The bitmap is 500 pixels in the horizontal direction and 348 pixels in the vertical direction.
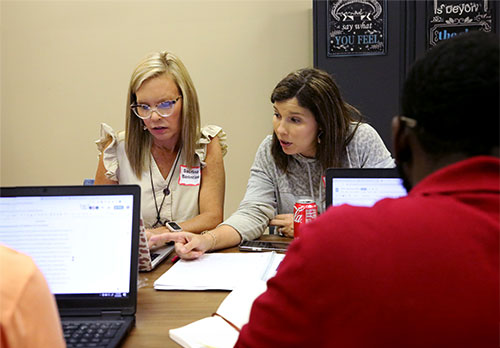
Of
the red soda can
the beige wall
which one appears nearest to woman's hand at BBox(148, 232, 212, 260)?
the red soda can

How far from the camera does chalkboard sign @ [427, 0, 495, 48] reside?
2.62m

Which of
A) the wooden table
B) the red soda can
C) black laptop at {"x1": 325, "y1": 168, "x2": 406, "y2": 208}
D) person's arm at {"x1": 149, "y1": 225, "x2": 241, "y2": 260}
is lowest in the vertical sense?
the wooden table

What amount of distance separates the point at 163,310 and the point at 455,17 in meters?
2.42

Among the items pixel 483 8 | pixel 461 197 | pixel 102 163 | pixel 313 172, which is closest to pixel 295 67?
pixel 483 8

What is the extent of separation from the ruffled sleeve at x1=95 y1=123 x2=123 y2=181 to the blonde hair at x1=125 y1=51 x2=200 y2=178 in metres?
0.06

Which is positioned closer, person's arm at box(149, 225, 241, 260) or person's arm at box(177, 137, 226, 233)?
person's arm at box(149, 225, 241, 260)

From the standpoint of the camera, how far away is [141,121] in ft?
6.49

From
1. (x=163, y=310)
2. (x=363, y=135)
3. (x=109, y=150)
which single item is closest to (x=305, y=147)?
(x=363, y=135)

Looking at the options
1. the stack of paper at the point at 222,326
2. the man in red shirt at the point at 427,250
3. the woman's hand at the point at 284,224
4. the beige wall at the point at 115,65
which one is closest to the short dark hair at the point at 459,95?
the man in red shirt at the point at 427,250

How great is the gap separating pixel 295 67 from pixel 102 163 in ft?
5.42

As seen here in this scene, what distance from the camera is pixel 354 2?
2717 millimetres

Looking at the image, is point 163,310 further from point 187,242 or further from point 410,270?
point 410,270

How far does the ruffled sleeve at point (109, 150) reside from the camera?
6.46 ft

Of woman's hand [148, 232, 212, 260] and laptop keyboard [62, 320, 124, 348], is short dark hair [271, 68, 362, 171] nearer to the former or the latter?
woman's hand [148, 232, 212, 260]
